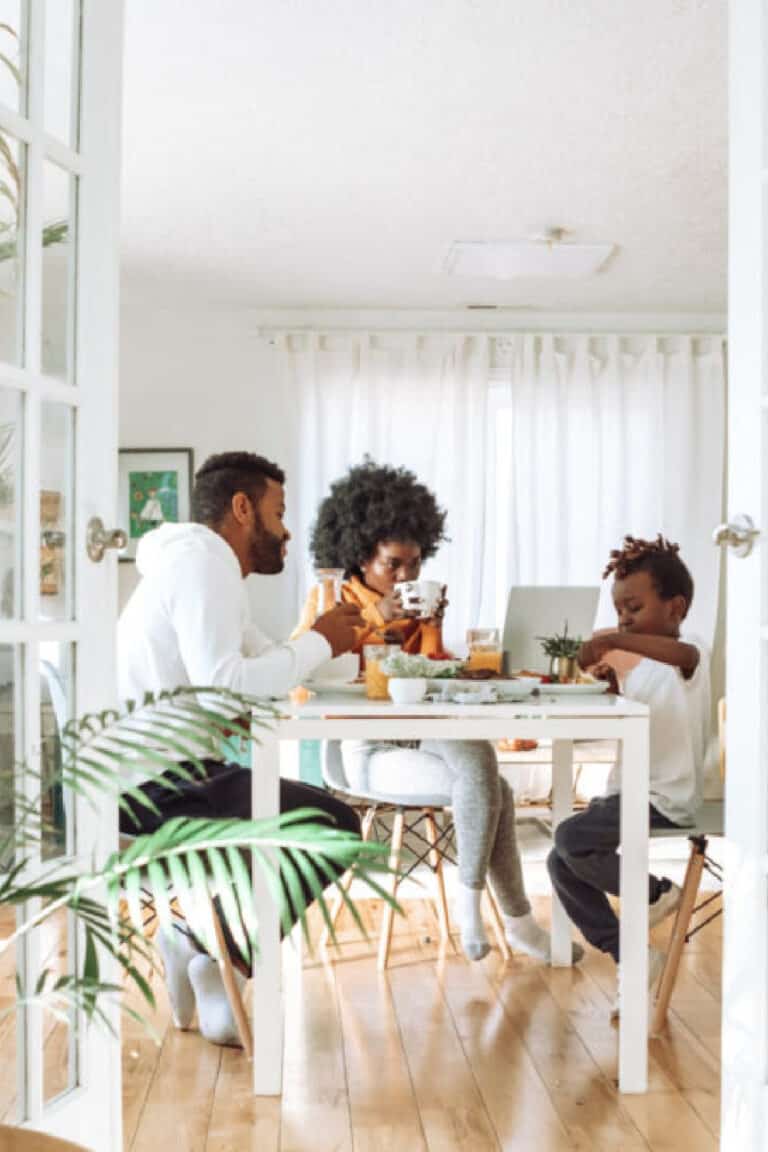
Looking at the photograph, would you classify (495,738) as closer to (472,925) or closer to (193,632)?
(193,632)

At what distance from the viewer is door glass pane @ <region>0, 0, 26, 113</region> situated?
64.4 inches

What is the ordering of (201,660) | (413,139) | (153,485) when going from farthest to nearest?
(153,485) < (413,139) < (201,660)

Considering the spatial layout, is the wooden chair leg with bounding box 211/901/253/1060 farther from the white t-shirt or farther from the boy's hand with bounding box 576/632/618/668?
the boy's hand with bounding box 576/632/618/668

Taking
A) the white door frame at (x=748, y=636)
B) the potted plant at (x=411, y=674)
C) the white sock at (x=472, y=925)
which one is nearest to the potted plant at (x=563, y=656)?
the potted plant at (x=411, y=674)

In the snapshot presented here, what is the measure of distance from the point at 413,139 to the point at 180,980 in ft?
8.13

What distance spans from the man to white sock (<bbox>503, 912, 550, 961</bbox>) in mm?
724

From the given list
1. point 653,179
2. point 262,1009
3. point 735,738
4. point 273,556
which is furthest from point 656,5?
point 262,1009

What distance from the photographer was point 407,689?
8.78 feet

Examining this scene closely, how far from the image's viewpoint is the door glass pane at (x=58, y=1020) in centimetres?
168

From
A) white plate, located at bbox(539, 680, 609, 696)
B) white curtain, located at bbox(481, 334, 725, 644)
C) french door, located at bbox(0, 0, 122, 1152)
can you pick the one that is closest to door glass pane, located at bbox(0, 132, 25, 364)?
french door, located at bbox(0, 0, 122, 1152)

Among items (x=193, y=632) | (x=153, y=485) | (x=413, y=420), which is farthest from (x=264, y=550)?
(x=413, y=420)

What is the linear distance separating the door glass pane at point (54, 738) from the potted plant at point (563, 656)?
151 centimetres

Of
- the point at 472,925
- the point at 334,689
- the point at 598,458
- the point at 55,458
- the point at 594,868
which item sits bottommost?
the point at 472,925

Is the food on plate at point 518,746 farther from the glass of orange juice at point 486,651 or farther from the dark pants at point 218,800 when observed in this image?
the dark pants at point 218,800
